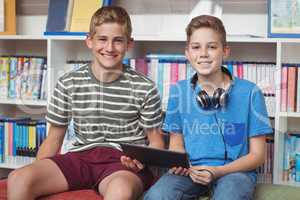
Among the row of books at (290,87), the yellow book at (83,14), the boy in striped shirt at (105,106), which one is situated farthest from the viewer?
the yellow book at (83,14)

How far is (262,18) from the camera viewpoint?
8.63 feet

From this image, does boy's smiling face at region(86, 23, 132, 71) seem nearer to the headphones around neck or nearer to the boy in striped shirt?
the boy in striped shirt

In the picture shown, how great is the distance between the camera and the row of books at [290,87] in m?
2.42

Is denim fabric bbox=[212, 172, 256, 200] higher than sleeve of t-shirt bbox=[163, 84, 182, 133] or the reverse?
the reverse

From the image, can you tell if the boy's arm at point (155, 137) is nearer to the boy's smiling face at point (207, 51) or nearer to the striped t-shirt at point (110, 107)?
the striped t-shirt at point (110, 107)

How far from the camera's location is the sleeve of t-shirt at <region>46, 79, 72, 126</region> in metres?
2.14

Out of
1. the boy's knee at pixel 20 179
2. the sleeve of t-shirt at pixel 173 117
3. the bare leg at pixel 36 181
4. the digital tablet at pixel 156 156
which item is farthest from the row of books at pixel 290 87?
the boy's knee at pixel 20 179

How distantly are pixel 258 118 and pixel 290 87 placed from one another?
59cm

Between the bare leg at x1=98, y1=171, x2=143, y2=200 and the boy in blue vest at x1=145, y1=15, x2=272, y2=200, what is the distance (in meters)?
0.10

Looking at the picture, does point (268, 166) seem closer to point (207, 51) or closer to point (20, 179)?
point (207, 51)

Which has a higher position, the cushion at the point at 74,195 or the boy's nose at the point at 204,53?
the boy's nose at the point at 204,53

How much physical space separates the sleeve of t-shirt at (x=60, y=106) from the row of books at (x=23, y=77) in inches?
28.5

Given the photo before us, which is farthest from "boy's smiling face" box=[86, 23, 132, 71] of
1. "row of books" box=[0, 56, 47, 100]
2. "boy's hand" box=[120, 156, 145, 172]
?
"row of books" box=[0, 56, 47, 100]

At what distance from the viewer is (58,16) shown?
2752 millimetres
